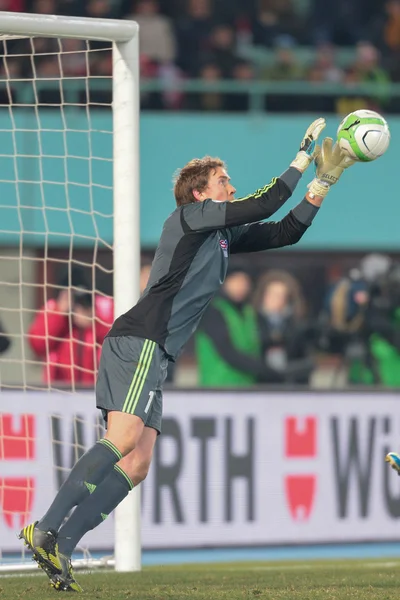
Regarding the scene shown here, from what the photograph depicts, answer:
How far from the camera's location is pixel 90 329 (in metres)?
9.34

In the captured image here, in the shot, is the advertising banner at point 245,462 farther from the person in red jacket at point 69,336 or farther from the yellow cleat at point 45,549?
the yellow cleat at point 45,549

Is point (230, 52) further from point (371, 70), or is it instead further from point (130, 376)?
point (130, 376)

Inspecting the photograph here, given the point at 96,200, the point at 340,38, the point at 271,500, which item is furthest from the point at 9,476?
the point at 340,38

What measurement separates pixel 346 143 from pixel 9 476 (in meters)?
3.97

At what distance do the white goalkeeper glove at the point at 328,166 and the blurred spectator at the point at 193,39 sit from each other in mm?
9301

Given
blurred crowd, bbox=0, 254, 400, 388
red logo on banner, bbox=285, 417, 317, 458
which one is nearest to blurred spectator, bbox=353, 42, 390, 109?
blurred crowd, bbox=0, 254, 400, 388

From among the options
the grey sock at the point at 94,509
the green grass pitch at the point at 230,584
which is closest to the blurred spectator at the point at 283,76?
the green grass pitch at the point at 230,584

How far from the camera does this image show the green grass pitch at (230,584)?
5.91 metres

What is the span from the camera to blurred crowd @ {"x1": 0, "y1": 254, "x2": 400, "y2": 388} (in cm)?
932

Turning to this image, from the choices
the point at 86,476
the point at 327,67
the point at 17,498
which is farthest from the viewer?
the point at 327,67

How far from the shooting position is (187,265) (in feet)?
19.5

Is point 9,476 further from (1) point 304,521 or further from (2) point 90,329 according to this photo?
(1) point 304,521

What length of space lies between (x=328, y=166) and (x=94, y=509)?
1.95m

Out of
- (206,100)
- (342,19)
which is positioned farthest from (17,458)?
(342,19)
